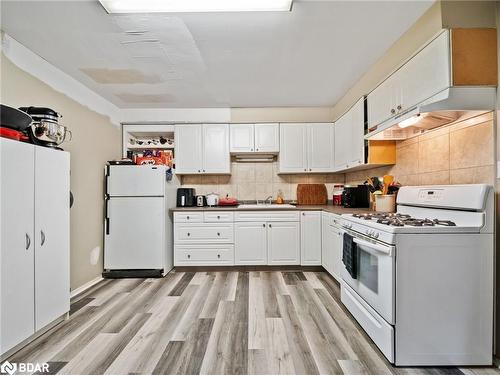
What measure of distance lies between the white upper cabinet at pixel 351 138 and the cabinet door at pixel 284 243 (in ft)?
3.69

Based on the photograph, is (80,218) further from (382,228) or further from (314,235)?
(382,228)

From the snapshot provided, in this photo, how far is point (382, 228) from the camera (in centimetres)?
185

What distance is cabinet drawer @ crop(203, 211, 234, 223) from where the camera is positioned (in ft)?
12.8

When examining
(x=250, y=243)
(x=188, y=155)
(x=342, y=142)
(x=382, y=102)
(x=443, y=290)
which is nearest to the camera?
(x=443, y=290)

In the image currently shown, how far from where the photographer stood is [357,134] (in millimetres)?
3211

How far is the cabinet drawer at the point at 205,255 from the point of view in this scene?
12.7 ft

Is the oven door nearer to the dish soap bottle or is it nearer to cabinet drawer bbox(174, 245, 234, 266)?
cabinet drawer bbox(174, 245, 234, 266)

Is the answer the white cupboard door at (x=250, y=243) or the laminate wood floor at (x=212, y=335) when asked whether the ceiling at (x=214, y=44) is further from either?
the laminate wood floor at (x=212, y=335)

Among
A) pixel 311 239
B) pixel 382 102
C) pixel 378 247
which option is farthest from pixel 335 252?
pixel 382 102

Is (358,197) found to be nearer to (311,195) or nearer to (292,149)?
(311,195)

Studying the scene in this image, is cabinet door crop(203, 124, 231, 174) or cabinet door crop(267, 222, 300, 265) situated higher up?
cabinet door crop(203, 124, 231, 174)

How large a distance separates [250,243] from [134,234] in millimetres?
1588

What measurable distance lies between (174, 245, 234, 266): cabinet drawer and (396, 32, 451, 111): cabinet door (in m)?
2.79

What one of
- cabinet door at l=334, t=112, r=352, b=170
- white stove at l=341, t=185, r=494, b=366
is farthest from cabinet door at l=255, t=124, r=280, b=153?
white stove at l=341, t=185, r=494, b=366
